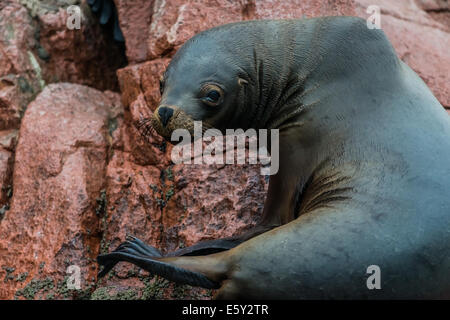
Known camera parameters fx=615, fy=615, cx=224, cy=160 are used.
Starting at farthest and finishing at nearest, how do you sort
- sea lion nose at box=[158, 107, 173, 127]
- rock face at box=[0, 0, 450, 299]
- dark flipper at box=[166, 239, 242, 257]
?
rock face at box=[0, 0, 450, 299] < dark flipper at box=[166, 239, 242, 257] < sea lion nose at box=[158, 107, 173, 127]

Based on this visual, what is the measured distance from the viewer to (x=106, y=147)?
4.22 metres

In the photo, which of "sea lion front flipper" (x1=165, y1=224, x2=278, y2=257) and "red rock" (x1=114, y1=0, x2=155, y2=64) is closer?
"sea lion front flipper" (x1=165, y1=224, x2=278, y2=257)

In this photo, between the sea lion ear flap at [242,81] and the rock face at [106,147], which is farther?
the rock face at [106,147]

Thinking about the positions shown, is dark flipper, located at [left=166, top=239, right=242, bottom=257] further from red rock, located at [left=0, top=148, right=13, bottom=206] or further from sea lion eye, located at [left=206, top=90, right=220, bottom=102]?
red rock, located at [left=0, top=148, right=13, bottom=206]

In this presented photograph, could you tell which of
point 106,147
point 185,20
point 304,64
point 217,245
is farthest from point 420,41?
point 217,245

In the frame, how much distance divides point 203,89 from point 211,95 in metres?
0.05

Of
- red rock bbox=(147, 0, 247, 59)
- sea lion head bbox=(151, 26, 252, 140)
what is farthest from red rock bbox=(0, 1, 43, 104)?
sea lion head bbox=(151, 26, 252, 140)

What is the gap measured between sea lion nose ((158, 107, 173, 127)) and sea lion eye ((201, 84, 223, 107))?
0.16 meters

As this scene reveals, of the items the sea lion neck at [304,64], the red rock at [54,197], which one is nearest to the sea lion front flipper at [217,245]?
the sea lion neck at [304,64]

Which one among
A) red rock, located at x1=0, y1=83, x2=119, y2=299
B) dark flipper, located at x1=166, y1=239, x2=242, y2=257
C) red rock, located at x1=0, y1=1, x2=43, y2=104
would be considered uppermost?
red rock, located at x1=0, y1=1, x2=43, y2=104

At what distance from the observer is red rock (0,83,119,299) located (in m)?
3.63

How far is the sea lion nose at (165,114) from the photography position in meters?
2.70

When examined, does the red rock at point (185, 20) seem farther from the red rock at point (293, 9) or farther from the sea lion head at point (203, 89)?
the sea lion head at point (203, 89)
